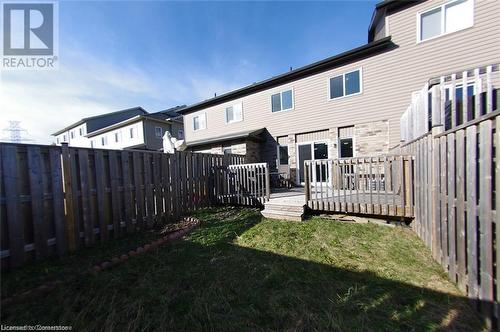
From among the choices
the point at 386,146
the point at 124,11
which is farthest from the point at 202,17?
→ the point at 386,146

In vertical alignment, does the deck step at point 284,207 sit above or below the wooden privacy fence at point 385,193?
below

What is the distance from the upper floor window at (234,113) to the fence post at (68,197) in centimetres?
983

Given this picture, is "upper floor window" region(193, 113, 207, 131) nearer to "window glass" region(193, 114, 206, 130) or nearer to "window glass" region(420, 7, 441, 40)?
"window glass" region(193, 114, 206, 130)

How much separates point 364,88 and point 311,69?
2.68 meters

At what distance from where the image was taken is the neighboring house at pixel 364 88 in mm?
6855

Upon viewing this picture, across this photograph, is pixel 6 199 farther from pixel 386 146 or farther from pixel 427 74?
pixel 427 74

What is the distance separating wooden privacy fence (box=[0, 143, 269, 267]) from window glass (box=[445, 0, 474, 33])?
28.9 ft

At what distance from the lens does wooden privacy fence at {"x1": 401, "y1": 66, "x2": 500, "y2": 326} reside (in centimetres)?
182

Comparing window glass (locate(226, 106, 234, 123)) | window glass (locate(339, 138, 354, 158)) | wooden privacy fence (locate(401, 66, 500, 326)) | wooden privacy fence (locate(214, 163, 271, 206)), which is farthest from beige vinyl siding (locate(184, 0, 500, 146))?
wooden privacy fence (locate(401, 66, 500, 326))

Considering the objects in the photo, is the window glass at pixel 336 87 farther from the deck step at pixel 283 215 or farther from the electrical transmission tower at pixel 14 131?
the electrical transmission tower at pixel 14 131

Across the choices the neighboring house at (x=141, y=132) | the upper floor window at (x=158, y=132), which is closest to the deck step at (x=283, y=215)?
the neighboring house at (x=141, y=132)

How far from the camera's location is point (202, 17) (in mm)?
8141

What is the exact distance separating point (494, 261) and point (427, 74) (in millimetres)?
8283

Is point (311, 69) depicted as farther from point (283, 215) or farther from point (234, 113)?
point (283, 215)
